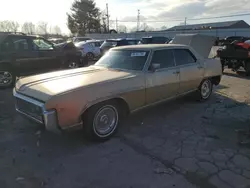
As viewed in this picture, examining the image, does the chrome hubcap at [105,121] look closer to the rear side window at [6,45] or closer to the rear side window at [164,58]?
the rear side window at [164,58]


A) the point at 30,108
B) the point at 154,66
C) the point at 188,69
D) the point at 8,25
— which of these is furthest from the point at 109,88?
the point at 8,25

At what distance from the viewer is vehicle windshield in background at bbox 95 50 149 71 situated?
4953 millimetres

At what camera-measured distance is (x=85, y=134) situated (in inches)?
162

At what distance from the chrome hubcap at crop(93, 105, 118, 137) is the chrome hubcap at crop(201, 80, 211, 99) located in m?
3.21

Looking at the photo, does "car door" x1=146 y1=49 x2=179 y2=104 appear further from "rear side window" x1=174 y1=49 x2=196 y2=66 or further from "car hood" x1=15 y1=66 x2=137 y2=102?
"car hood" x1=15 y1=66 x2=137 y2=102

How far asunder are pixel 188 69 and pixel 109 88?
2.52 meters

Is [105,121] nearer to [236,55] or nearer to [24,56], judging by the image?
[24,56]

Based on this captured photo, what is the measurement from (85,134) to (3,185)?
1426 millimetres

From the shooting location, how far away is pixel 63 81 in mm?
4219

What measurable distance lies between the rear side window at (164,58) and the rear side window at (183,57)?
0.19m

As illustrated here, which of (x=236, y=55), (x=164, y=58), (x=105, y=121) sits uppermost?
(x=164, y=58)

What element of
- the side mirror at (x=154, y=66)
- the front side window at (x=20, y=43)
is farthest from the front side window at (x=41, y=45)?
the side mirror at (x=154, y=66)

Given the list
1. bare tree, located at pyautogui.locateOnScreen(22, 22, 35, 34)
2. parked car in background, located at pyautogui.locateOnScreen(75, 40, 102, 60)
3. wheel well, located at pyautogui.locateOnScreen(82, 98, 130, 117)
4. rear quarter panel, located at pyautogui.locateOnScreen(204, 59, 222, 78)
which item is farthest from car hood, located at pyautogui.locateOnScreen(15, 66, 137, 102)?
bare tree, located at pyautogui.locateOnScreen(22, 22, 35, 34)

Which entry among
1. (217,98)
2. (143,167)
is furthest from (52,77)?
(217,98)
